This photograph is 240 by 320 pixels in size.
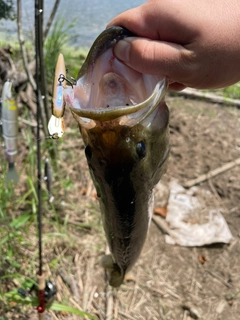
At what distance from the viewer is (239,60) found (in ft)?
3.38

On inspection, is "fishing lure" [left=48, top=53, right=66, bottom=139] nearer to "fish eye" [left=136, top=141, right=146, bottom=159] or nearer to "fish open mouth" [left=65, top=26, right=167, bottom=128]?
"fish open mouth" [left=65, top=26, right=167, bottom=128]

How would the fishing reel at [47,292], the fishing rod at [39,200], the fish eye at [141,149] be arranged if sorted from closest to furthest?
the fish eye at [141,149] → the fishing rod at [39,200] → the fishing reel at [47,292]

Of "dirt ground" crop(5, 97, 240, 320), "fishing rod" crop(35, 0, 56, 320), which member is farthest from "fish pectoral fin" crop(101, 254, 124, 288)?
"dirt ground" crop(5, 97, 240, 320)

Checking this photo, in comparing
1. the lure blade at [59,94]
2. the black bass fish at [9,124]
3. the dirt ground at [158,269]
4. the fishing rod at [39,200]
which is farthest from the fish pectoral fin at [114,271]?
the lure blade at [59,94]

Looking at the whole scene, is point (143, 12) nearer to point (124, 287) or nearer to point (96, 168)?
point (96, 168)

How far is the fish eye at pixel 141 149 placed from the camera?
3.36 feet

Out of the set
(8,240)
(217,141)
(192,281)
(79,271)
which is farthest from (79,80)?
(217,141)

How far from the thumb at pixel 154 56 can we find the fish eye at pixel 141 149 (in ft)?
0.62

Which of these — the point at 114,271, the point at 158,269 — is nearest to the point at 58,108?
the point at 114,271

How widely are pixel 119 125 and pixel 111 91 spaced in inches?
6.6

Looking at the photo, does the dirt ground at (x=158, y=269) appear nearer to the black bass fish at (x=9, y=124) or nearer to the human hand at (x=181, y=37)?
the black bass fish at (x=9, y=124)

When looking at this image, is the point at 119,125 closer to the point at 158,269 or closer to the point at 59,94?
the point at 59,94

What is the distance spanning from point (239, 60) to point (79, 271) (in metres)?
1.82

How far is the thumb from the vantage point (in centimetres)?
93
